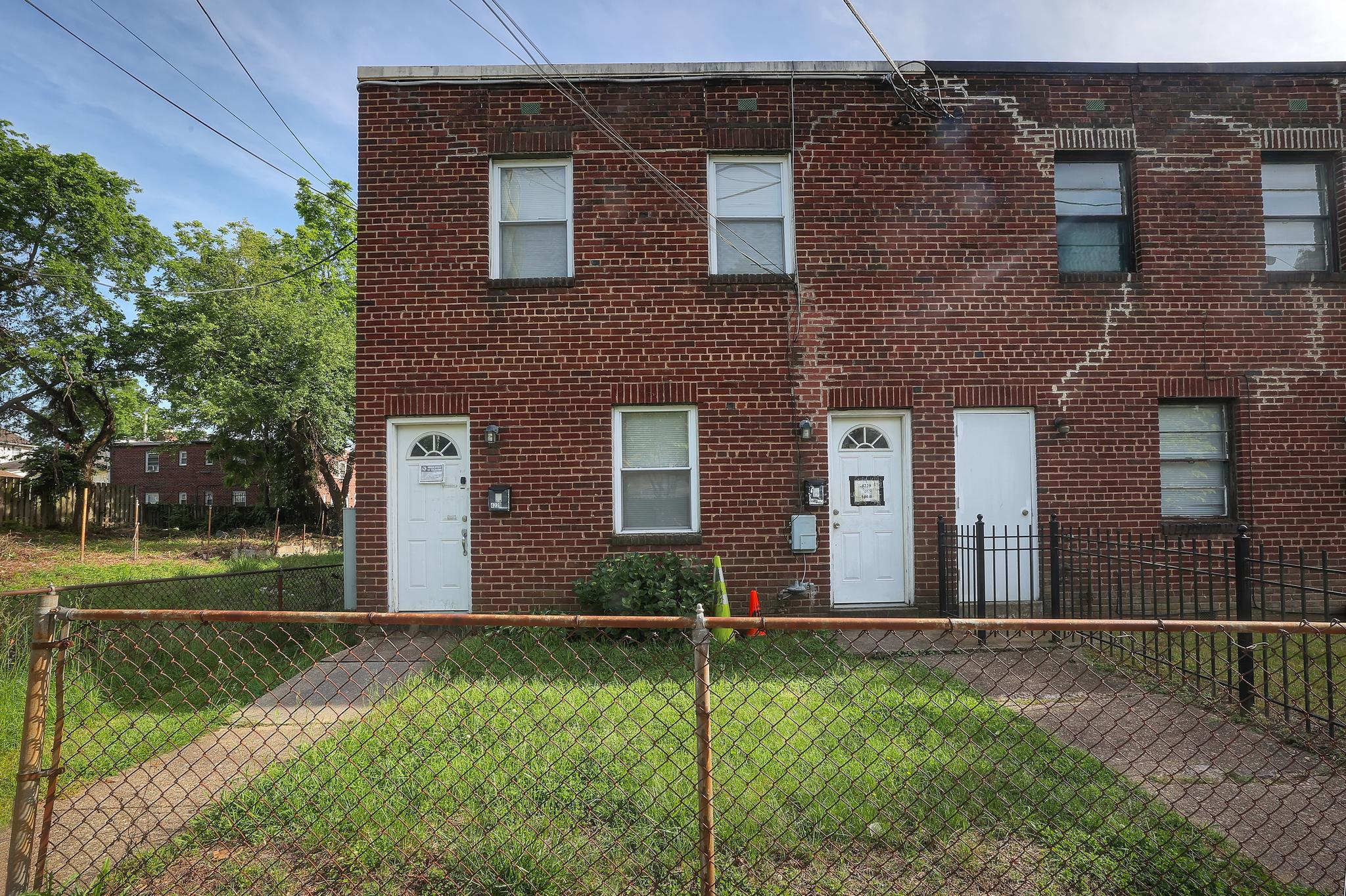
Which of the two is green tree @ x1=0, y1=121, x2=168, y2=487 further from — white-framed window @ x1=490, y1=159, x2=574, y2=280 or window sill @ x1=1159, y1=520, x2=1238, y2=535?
window sill @ x1=1159, y1=520, x2=1238, y2=535

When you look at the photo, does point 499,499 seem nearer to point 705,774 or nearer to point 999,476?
point 999,476

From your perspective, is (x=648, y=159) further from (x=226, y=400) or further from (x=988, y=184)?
(x=226, y=400)

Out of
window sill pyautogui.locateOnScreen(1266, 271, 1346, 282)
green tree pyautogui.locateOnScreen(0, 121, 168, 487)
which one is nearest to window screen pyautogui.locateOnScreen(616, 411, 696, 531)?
window sill pyautogui.locateOnScreen(1266, 271, 1346, 282)

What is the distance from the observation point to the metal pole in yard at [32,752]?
2512 mm

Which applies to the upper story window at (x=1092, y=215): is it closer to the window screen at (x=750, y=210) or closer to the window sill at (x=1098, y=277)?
the window sill at (x=1098, y=277)

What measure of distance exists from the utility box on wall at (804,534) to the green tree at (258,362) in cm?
1662

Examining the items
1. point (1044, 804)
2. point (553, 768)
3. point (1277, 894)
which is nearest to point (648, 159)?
point (553, 768)

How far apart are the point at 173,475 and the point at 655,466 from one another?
40526 millimetres

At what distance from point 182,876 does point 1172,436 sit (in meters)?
10.1

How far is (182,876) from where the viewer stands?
2.95 m

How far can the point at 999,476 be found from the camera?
336 inches

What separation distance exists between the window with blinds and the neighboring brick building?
37.8 m

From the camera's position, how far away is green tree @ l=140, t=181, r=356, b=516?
21719 millimetres

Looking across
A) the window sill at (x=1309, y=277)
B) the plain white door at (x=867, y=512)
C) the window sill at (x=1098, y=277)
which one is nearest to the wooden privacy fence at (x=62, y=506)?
the plain white door at (x=867, y=512)
